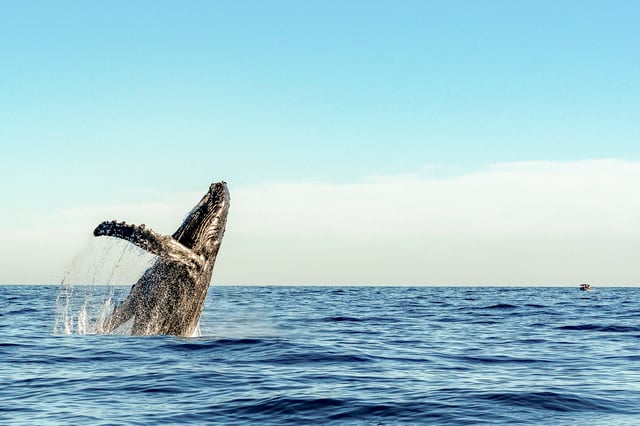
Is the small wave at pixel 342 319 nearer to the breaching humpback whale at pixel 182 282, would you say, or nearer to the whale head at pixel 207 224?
the breaching humpback whale at pixel 182 282

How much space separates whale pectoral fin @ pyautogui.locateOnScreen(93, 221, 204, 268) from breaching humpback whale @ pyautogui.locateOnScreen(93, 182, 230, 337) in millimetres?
131

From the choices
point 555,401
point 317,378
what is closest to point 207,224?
point 317,378

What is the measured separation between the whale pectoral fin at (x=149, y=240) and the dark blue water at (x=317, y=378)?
2.05 meters

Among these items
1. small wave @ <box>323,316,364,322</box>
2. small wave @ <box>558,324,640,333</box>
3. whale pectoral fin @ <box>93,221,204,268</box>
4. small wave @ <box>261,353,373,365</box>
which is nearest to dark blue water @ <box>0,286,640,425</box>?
small wave @ <box>261,353,373,365</box>

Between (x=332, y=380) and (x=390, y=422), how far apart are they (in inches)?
127

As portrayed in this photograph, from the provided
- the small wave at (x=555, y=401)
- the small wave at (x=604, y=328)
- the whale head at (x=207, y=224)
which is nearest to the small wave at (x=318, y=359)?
the whale head at (x=207, y=224)

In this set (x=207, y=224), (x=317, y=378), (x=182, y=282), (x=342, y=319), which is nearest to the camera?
(x=317, y=378)

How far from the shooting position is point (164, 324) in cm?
1830

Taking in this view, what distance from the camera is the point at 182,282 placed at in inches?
702

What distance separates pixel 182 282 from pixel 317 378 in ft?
19.6

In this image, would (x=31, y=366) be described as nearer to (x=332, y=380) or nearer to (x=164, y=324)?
(x=164, y=324)

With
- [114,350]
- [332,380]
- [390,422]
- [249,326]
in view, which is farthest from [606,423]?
[249,326]

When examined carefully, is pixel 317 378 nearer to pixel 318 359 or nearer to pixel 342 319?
pixel 318 359

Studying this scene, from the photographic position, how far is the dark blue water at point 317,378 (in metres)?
10.1
